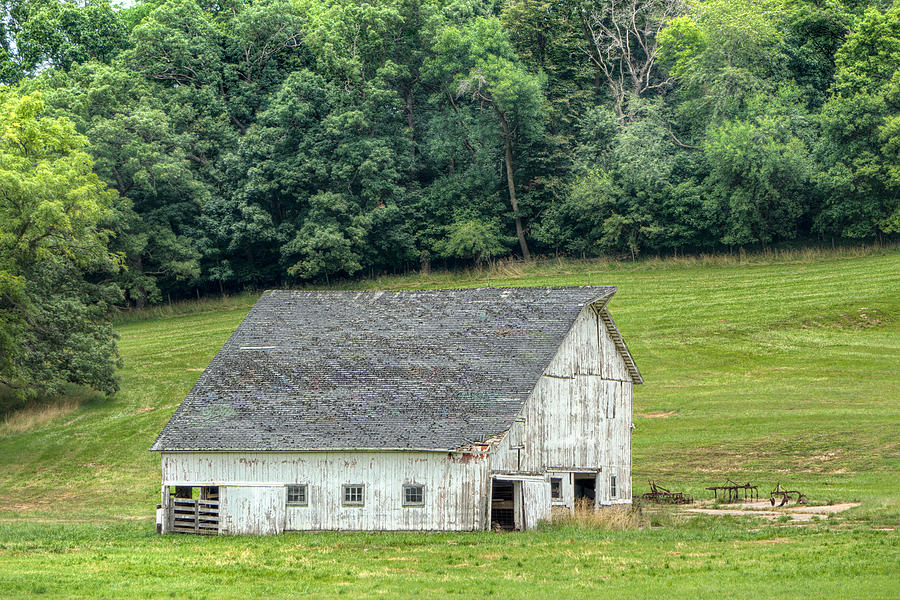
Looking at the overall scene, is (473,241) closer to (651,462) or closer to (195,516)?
(651,462)

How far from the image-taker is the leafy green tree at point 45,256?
49375 millimetres

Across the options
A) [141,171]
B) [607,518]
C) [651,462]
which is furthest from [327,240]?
[607,518]

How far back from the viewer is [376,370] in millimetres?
34469

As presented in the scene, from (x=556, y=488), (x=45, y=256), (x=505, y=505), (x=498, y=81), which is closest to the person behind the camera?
(x=505, y=505)

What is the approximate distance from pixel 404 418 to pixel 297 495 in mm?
3612

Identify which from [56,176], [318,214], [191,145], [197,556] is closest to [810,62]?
[318,214]

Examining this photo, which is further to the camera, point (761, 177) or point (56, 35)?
point (56, 35)

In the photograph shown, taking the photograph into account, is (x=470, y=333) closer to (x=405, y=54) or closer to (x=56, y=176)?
(x=56, y=176)

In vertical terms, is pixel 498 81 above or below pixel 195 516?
above

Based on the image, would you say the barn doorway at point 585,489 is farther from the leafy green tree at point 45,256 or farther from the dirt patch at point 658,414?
the leafy green tree at point 45,256

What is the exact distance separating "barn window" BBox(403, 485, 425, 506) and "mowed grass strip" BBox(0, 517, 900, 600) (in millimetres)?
1025

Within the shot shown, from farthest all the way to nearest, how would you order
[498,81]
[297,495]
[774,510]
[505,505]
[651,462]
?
[498,81], [651,462], [505,505], [774,510], [297,495]

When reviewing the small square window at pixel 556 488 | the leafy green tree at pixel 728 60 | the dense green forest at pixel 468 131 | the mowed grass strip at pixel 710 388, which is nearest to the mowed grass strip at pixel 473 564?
the small square window at pixel 556 488

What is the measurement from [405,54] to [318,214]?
15143 mm
